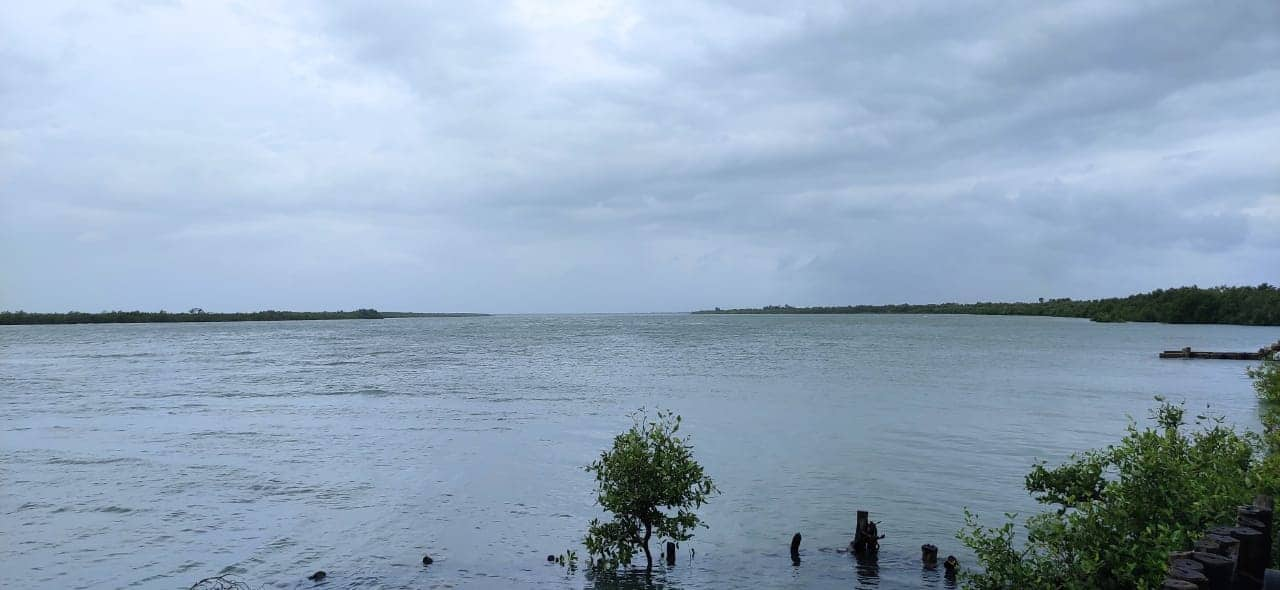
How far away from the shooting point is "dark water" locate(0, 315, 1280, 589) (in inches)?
623

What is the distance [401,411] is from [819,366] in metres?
35.0

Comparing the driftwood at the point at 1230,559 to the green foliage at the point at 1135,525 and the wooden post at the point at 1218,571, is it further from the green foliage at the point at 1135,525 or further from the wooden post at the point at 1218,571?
the green foliage at the point at 1135,525

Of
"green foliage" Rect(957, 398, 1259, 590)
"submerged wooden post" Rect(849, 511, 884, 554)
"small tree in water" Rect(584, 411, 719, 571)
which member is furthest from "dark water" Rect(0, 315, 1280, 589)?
"green foliage" Rect(957, 398, 1259, 590)

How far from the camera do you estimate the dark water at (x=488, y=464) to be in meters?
15.8

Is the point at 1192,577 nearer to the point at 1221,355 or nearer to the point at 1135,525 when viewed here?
the point at 1135,525

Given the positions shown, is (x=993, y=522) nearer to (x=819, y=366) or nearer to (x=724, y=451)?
(x=724, y=451)

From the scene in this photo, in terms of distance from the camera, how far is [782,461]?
81.1 ft

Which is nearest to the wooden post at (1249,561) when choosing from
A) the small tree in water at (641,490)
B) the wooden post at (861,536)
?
the small tree in water at (641,490)

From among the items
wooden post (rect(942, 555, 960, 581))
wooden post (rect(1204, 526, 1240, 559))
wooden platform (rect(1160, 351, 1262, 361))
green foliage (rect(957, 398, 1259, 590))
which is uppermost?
wooden post (rect(1204, 526, 1240, 559))

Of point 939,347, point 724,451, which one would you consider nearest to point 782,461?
point 724,451

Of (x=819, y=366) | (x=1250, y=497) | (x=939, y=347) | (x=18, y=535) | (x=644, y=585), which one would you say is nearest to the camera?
(x=1250, y=497)

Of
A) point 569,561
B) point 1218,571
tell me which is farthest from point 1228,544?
point 569,561

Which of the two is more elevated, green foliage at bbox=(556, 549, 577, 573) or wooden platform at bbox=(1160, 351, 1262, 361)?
wooden platform at bbox=(1160, 351, 1262, 361)

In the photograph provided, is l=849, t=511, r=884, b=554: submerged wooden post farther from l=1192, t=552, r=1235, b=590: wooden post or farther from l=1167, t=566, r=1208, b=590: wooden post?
l=1167, t=566, r=1208, b=590: wooden post
